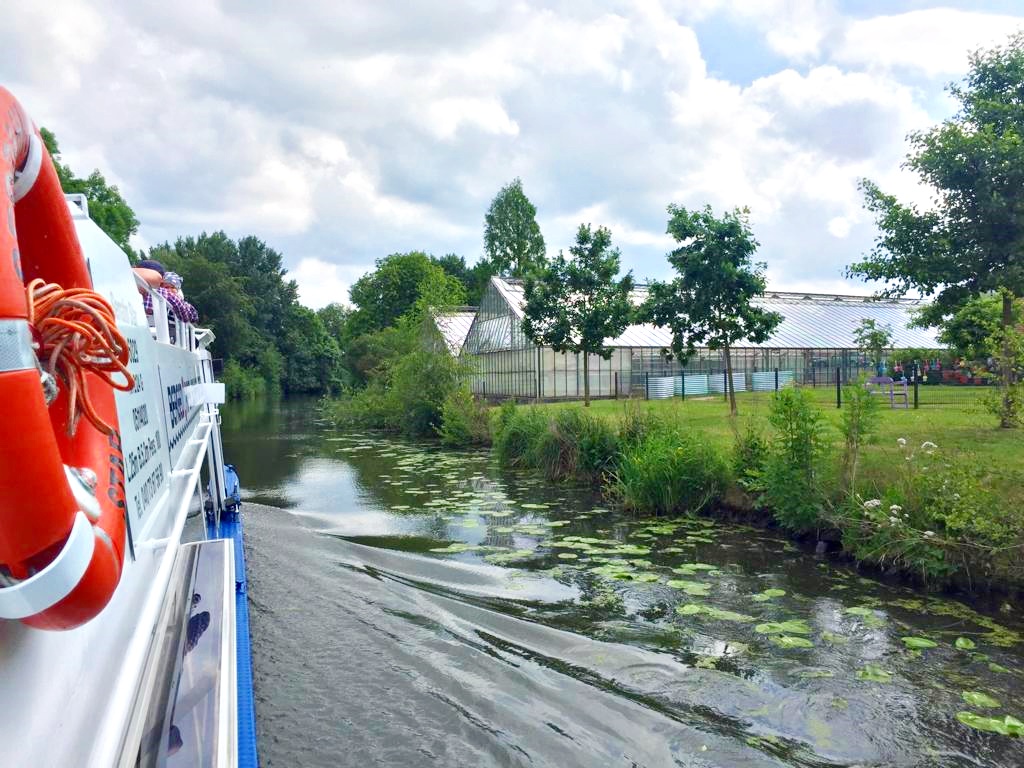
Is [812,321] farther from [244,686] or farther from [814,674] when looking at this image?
[244,686]

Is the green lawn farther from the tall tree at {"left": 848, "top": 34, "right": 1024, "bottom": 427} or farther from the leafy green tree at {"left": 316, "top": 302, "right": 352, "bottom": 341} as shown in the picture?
the leafy green tree at {"left": 316, "top": 302, "right": 352, "bottom": 341}

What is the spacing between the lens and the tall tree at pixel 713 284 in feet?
55.4

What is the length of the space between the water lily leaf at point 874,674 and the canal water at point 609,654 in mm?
19

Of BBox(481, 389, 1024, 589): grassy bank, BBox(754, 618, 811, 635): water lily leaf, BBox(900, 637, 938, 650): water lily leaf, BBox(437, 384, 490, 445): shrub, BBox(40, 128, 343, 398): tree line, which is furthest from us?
BBox(40, 128, 343, 398): tree line

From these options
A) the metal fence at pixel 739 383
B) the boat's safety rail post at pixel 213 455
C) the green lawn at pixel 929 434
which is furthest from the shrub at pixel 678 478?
the metal fence at pixel 739 383

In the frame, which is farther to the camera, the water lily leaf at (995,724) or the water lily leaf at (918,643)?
the water lily leaf at (918,643)

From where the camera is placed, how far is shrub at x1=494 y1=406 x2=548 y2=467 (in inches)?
582

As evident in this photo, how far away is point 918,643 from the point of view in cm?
570

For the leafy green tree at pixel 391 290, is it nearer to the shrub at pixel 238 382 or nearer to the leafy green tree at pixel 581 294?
the shrub at pixel 238 382

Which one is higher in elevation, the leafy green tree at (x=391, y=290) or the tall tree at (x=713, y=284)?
the leafy green tree at (x=391, y=290)

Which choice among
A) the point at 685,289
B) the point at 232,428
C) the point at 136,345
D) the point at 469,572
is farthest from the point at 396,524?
the point at 232,428

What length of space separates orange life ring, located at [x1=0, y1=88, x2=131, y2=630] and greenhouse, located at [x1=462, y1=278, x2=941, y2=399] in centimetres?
2249

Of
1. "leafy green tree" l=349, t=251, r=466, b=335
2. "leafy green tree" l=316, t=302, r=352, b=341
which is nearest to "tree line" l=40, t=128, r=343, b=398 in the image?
"leafy green tree" l=349, t=251, r=466, b=335

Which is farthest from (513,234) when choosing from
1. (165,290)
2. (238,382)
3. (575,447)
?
(165,290)
